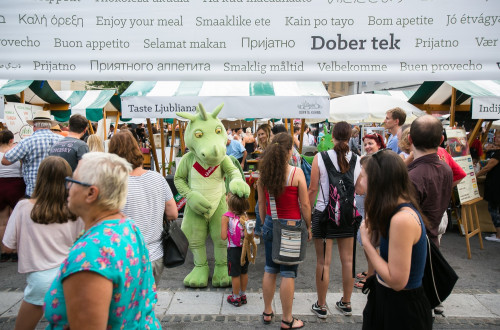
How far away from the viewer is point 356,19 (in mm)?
2535

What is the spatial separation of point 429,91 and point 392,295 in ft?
25.5

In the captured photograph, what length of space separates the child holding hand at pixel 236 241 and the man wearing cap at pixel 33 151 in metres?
2.97

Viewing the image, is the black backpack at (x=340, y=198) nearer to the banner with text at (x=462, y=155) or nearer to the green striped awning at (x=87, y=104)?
the banner with text at (x=462, y=155)

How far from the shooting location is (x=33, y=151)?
5367 millimetres

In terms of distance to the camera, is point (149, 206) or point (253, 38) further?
point (149, 206)

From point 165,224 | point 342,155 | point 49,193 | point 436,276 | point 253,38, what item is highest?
point 253,38

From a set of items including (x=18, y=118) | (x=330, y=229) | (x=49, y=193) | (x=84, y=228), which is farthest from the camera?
(x=18, y=118)

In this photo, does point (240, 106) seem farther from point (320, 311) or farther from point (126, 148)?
point (320, 311)

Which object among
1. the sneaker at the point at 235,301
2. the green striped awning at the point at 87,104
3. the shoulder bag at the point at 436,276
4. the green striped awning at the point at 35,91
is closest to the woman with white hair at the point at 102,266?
the shoulder bag at the point at 436,276

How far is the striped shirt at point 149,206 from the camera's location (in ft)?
10.2

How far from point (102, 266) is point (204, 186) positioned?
3.50 m

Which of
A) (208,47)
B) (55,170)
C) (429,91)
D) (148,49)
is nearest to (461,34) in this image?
(208,47)

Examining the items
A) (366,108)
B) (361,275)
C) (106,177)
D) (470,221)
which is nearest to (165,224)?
(106,177)

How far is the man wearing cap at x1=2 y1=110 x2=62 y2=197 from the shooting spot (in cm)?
532
